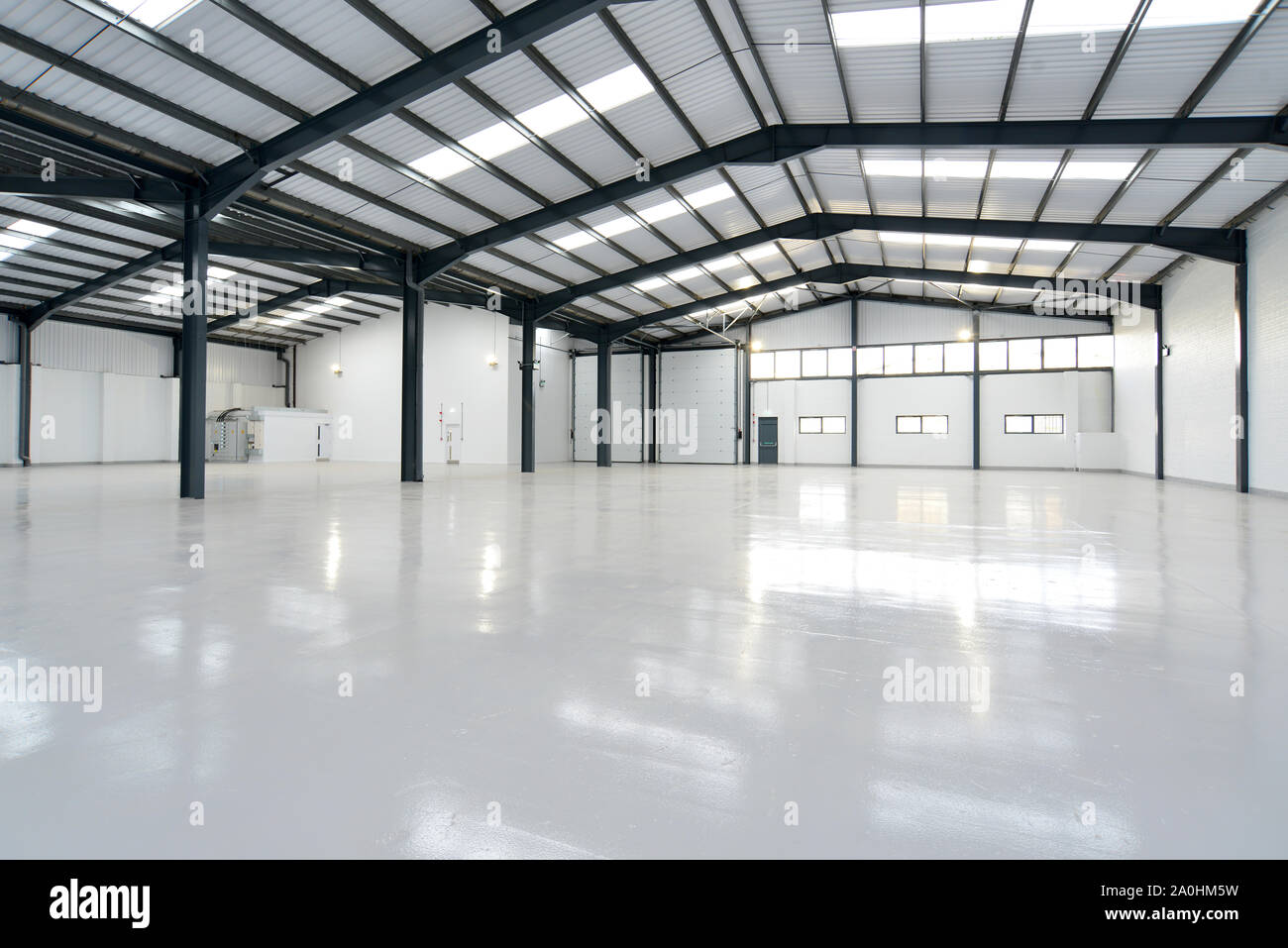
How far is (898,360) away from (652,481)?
16.9 metres

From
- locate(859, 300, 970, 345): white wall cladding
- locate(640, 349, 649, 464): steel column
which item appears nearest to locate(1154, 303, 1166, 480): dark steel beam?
locate(859, 300, 970, 345): white wall cladding

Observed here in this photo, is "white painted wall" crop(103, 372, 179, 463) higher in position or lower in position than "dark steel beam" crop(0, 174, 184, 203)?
lower

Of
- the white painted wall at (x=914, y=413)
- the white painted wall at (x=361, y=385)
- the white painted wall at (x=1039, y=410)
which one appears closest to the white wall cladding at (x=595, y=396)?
the white painted wall at (x=361, y=385)

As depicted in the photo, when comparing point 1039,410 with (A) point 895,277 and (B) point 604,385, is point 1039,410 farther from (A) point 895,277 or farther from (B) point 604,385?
(B) point 604,385

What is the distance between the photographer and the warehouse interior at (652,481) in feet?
8.19

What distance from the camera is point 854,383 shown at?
108ft

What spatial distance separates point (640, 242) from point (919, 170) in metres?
8.36

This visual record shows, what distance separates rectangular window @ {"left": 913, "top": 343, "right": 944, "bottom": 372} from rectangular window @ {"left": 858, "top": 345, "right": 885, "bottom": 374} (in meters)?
1.48

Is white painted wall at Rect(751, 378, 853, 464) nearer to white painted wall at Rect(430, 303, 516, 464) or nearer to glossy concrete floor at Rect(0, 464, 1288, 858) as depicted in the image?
white painted wall at Rect(430, 303, 516, 464)

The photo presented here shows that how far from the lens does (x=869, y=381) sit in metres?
32.5

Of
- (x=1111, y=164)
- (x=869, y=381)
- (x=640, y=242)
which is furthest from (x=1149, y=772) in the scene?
(x=869, y=381)

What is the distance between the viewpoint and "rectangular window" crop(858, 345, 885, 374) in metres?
32.3

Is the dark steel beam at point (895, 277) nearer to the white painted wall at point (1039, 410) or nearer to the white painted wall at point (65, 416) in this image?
the white painted wall at point (1039, 410)

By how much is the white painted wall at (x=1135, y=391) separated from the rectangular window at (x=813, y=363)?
11.8m
